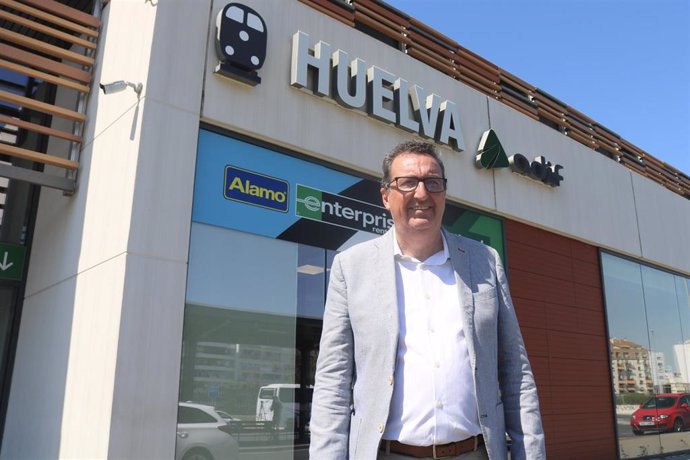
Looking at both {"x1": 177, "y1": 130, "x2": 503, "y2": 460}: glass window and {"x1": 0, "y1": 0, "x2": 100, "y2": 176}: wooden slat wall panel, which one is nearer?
{"x1": 177, "y1": 130, "x2": 503, "y2": 460}: glass window

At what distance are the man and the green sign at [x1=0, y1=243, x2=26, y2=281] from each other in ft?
19.2

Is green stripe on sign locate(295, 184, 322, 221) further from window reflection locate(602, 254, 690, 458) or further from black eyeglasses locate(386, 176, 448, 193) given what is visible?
window reflection locate(602, 254, 690, 458)

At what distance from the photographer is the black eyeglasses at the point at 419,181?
83.2 inches

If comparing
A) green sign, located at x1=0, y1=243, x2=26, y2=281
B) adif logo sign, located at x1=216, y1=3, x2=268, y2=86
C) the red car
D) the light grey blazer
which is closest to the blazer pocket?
the light grey blazer

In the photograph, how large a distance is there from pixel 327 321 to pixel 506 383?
696mm

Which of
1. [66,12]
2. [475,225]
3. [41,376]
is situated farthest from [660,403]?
[66,12]

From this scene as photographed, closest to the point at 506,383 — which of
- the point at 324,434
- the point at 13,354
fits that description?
the point at 324,434

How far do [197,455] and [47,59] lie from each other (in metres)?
4.21

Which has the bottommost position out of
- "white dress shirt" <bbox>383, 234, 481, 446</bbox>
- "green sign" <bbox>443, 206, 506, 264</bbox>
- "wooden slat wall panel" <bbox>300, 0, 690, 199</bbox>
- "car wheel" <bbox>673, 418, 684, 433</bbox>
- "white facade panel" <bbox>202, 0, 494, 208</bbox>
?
"car wheel" <bbox>673, 418, 684, 433</bbox>

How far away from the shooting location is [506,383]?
210 centimetres

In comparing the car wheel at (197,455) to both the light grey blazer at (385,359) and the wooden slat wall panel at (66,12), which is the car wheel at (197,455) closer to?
the light grey blazer at (385,359)

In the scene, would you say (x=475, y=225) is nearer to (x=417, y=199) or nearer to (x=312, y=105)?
(x=312, y=105)

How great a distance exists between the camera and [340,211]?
683 cm

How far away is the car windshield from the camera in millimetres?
10806
